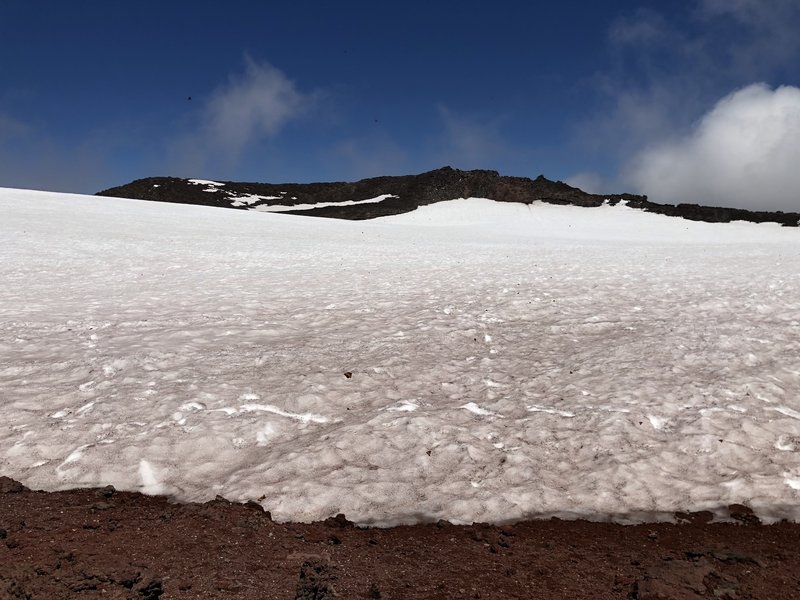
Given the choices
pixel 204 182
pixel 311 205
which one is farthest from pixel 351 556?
pixel 204 182

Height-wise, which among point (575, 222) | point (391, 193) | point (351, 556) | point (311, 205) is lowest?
point (351, 556)

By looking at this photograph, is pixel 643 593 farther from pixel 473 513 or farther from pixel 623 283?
pixel 623 283

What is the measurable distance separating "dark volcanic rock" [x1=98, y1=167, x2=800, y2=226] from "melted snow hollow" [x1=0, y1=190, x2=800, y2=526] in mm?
47721

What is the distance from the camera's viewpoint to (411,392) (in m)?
7.45

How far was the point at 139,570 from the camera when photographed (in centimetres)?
376

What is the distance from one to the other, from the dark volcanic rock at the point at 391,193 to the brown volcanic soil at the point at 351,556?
188 feet

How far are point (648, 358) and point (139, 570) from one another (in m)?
7.84

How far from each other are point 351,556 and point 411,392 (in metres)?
3.50

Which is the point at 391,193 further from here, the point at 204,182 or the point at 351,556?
the point at 351,556

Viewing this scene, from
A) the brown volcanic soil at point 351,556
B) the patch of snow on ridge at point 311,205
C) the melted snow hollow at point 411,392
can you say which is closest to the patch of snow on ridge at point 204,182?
the patch of snow on ridge at point 311,205

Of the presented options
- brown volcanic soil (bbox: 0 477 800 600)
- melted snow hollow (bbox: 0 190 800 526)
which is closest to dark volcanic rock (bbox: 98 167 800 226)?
melted snow hollow (bbox: 0 190 800 526)

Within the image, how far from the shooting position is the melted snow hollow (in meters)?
5.20

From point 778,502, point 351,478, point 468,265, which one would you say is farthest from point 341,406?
point 468,265

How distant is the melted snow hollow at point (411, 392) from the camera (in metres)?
5.20
